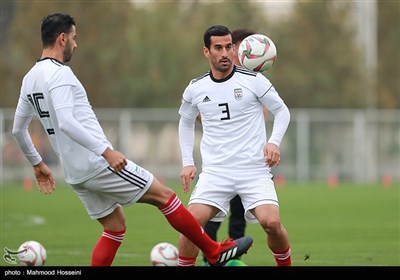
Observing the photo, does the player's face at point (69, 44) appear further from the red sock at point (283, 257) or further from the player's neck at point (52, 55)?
the red sock at point (283, 257)

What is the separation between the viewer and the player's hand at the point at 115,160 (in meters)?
7.91

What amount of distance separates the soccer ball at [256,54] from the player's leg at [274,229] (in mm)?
1506

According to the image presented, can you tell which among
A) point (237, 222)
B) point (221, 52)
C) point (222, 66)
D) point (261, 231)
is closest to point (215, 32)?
point (221, 52)

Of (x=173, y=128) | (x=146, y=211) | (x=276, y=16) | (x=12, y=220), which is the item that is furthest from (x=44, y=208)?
(x=276, y=16)

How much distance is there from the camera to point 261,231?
16609mm

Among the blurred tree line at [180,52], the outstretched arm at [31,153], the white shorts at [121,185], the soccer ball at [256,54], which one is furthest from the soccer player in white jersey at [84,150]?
the blurred tree line at [180,52]

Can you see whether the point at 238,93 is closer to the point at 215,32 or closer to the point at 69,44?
the point at 215,32

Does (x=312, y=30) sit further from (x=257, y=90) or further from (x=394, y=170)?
(x=257, y=90)

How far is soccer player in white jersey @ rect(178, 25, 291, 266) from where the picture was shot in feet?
30.0

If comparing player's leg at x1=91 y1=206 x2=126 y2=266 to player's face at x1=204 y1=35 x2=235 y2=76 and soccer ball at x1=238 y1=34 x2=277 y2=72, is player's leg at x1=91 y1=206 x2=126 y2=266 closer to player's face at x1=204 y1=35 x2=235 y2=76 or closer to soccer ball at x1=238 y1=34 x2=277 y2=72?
player's face at x1=204 y1=35 x2=235 y2=76

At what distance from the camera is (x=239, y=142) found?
9203mm

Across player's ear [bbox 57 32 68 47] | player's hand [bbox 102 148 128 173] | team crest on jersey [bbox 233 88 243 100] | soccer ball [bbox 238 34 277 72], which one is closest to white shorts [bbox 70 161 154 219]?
player's hand [bbox 102 148 128 173]

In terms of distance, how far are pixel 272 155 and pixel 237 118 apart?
0.56 meters

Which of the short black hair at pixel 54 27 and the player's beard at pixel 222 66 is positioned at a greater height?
the short black hair at pixel 54 27
